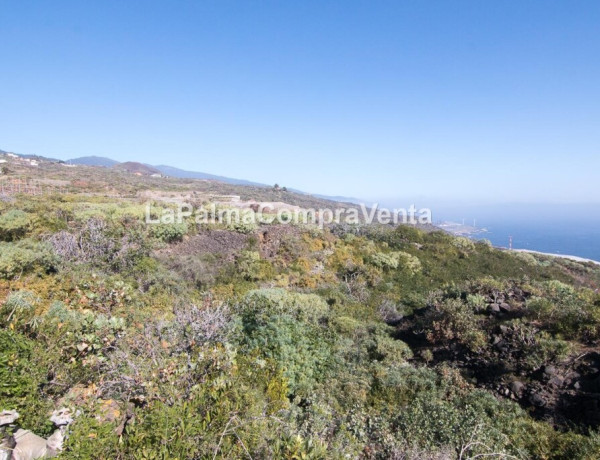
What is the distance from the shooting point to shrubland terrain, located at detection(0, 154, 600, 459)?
9.65 ft

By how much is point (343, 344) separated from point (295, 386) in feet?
6.15

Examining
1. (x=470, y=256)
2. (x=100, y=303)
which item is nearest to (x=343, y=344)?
(x=100, y=303)

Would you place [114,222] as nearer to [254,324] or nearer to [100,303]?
[100,303]

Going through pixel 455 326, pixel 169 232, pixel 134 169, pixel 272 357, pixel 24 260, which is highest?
pixel 134 169

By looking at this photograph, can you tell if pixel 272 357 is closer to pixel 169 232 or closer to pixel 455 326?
pixel 455 326

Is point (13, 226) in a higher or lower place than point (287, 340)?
higher

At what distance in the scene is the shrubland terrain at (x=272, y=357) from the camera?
2941mm

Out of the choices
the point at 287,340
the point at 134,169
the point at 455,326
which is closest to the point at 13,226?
the point at 287,340

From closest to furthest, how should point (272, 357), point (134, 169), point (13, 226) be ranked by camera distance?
point (272, 357), point (13, 226), point (134, 169)

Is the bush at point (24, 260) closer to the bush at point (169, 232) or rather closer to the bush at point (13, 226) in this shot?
the bush at point (13, 226)

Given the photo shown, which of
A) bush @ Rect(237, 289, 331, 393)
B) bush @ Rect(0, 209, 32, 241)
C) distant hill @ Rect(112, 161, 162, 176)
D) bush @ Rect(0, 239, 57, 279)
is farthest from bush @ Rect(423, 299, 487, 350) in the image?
distant hill @ Rect(112, 161, 162, 176)

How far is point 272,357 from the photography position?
526cm

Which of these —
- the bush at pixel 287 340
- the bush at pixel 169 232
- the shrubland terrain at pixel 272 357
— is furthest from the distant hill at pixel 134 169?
the bush at pixel 287 340

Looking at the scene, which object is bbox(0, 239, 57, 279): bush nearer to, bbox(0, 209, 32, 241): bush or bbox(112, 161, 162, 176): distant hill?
bbox(0, 209, 32, 241): bush
